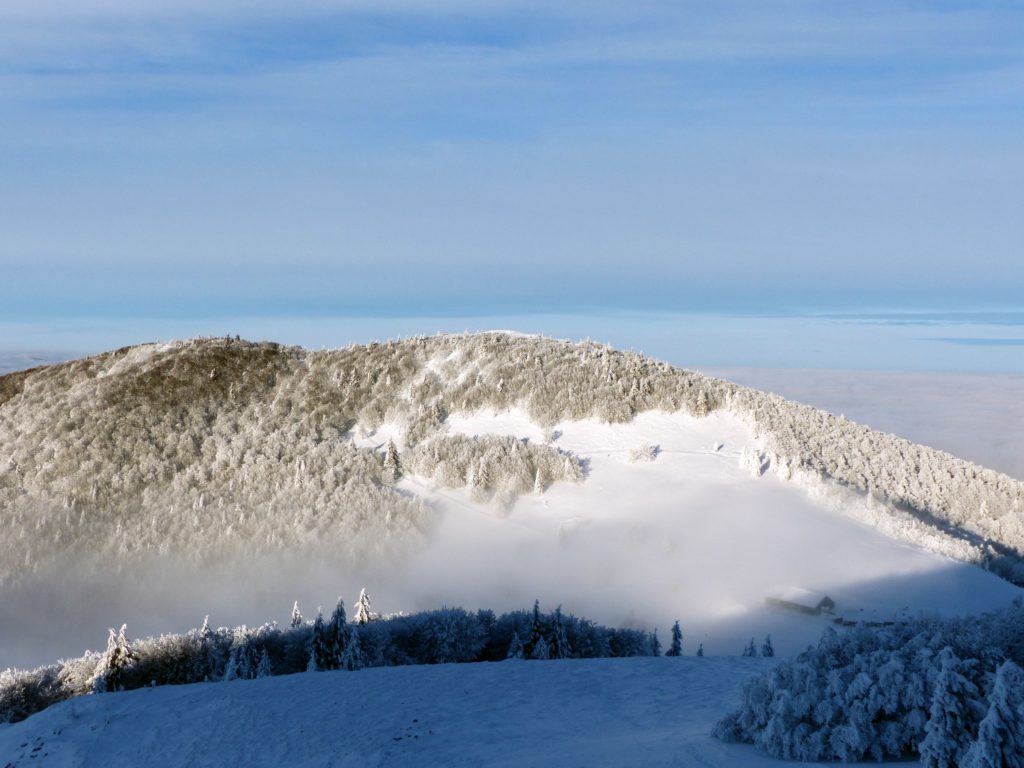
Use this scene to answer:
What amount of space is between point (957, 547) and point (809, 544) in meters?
6.96

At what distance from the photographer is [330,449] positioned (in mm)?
51031

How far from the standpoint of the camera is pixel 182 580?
140ft

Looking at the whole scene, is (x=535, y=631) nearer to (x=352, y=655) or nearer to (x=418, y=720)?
(x=352, y=655)

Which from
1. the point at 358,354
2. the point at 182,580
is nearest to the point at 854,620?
the point at 182,580

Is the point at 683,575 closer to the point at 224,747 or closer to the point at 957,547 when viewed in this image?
the point at 957,547

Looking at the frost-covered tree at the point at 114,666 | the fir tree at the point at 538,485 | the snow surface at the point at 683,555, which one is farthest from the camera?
the fir tree at the point at 538,485

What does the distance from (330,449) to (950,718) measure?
42.0m

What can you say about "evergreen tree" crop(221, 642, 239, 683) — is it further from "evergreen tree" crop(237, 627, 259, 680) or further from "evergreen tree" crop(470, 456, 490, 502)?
"evergreen tree" crop(470, 456, 490, 502)

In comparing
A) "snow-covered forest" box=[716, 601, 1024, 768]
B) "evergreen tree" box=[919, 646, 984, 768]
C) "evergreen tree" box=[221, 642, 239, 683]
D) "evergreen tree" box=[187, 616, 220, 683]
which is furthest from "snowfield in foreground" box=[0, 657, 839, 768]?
"evergreen tree" box=[187, 616, 220, 683]

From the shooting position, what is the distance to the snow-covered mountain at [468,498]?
123ft

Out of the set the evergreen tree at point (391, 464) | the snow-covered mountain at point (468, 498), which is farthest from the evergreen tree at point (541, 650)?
the evergreen tree at point (391, 464)

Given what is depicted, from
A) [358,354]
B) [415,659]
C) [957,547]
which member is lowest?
[415,659]

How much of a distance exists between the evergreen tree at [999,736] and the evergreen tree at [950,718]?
1.75 feet

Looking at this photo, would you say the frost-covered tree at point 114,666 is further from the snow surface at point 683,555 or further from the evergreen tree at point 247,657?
the snow surface at point 683,555
